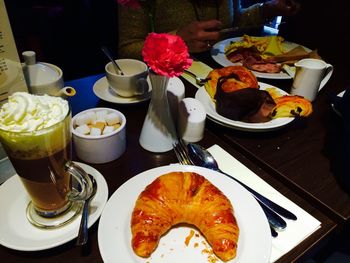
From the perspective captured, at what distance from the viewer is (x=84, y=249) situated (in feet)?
1.96

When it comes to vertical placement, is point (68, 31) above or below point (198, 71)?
below

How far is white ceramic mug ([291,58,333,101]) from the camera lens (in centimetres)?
104

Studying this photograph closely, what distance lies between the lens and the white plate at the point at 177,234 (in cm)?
55

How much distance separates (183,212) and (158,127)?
0.93 feet

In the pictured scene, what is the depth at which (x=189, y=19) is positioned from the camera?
1.65 m

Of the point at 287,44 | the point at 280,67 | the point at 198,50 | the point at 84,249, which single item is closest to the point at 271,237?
the point at 84,249

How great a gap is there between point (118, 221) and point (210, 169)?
0.84 feet

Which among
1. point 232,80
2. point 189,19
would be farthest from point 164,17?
point 232,80

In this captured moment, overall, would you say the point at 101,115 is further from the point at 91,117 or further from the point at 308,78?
the point at 308,78

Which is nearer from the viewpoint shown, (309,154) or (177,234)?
(177,234)

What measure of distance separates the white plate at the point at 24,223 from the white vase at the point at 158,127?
0.59 ft

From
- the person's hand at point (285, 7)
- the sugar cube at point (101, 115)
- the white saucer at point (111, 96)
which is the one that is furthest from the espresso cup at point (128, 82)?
the person's hand at point (285, 7)

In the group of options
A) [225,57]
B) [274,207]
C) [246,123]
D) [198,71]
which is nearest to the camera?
[274,207]

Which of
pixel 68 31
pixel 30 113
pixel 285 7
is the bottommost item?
pixel 68 31
